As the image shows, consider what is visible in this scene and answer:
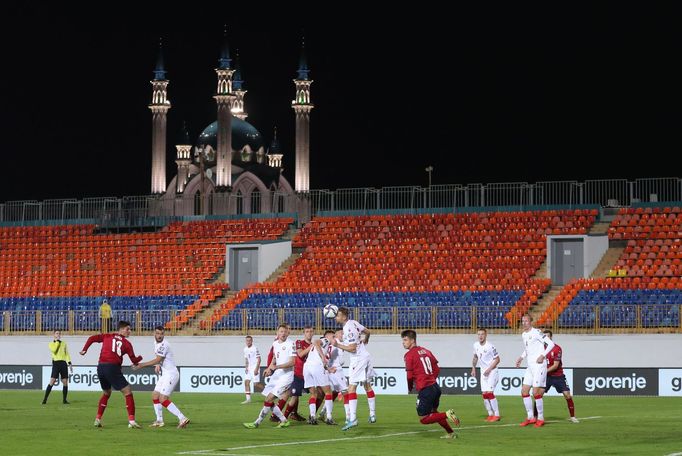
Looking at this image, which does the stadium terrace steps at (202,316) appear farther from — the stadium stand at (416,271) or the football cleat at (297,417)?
the football cleat at (297,417)

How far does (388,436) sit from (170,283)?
89.4 feet

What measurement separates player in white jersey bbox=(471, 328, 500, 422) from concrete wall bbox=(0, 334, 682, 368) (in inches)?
376

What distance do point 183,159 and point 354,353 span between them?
9314cm

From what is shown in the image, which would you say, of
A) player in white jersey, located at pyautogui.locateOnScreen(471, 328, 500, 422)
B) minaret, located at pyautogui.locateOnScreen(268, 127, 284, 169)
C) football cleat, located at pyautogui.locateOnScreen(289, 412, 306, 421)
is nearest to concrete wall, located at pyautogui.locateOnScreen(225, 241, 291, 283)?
player in white jersey, located at pyautogui.locateOnScreen(471, 328, 500, 422)

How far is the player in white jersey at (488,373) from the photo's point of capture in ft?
77.7

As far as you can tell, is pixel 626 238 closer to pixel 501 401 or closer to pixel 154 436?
pixel 501 401

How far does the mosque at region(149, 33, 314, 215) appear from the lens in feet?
275

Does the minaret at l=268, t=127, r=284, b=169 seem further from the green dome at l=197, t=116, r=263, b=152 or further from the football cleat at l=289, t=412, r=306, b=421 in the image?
the football cleat at l=289, t=412, r=306, b=421

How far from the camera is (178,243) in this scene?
49812mm

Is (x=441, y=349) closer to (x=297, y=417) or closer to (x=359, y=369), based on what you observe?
(x=297, y=417)

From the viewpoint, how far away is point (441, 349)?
1383 inches

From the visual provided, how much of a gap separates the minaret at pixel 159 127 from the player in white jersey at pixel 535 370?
2651 inches

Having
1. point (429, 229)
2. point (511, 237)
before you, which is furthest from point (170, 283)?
point (511, 237)

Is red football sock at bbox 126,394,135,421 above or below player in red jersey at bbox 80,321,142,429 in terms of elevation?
below
